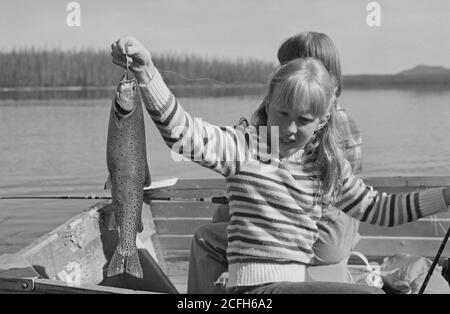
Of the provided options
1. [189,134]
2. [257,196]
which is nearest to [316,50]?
[257,196]

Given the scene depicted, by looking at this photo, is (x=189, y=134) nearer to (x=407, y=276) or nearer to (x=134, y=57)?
(x=134, y=57)

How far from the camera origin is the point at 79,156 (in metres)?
16.7

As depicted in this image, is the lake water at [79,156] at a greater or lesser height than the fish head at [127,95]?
lesser

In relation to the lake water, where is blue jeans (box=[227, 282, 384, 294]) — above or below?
above

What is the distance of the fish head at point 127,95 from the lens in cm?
279

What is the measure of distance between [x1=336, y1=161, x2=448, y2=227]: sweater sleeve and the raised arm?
57 centimetres

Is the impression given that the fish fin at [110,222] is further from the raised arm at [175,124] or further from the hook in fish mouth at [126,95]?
the raised arm at [175,124]

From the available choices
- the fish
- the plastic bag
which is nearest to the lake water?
the plastic bag

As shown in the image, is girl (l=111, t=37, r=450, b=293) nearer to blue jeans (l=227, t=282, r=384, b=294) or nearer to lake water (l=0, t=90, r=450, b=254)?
blue jeans (l=227, t=282, r=384, b=294)

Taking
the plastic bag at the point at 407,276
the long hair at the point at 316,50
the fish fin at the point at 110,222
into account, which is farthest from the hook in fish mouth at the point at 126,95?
the plastic bag at the point at 407,276

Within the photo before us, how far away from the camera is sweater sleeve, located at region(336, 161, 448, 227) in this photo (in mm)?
2861

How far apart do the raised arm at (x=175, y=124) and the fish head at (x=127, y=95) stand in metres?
0.28

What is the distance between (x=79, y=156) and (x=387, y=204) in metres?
14.5
